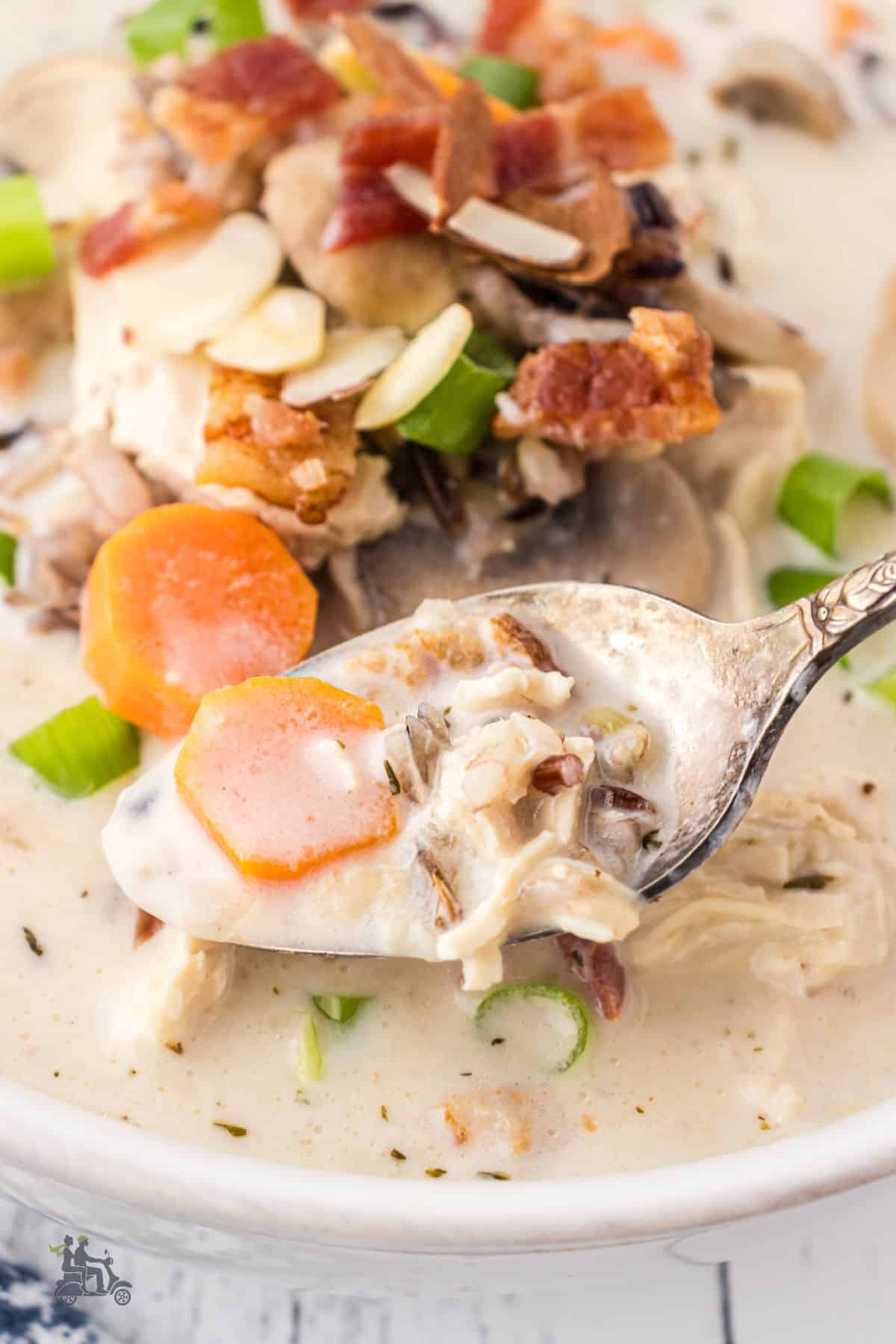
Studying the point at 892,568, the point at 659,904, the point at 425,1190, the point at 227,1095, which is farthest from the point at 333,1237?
the point at 892,568

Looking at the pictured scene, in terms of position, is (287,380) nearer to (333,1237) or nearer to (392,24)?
(333,1237)

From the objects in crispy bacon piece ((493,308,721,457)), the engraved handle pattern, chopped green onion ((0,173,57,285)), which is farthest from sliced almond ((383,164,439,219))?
the engraved handle pattern

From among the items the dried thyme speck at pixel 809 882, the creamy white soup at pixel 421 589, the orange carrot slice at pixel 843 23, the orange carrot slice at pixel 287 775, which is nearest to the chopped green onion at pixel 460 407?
the creamy white soup at pixel 421 589

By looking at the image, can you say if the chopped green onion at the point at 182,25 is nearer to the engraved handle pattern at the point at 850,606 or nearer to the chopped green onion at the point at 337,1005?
the engraved handle pattern at the point at 850,606

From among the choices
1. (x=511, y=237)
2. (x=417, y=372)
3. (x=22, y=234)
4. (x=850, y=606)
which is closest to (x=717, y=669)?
(x=850, y=606)

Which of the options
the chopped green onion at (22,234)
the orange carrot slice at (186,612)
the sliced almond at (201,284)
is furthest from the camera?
the chopped green onion at (22,234)

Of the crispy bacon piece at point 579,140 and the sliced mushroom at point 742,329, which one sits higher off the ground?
the crispy bacon piece at point 579,140

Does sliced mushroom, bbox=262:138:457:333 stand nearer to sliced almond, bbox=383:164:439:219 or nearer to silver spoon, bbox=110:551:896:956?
sliced almond, bbox=383:164:439:219
